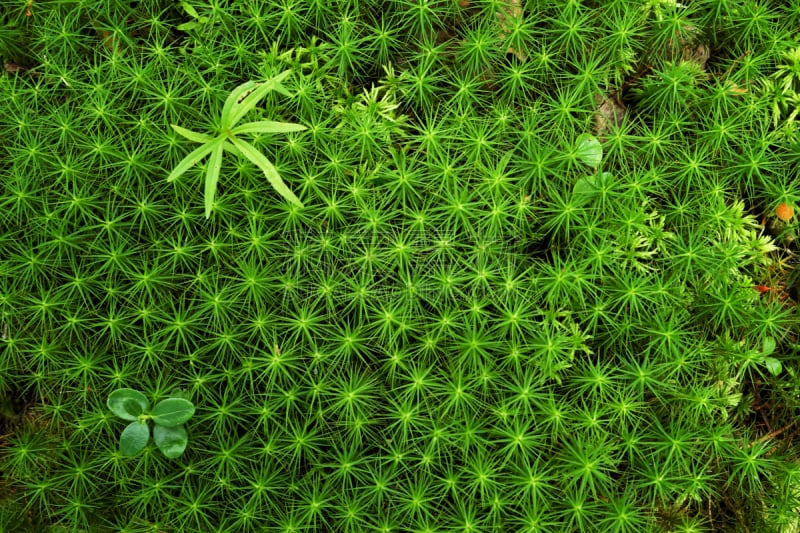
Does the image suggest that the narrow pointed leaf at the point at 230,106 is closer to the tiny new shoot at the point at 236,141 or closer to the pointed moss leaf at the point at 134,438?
the tiny new shoot at the point at 236,141

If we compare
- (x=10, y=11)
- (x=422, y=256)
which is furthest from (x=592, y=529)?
(x=10, y=11)

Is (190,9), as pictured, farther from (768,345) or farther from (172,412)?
(768,345)

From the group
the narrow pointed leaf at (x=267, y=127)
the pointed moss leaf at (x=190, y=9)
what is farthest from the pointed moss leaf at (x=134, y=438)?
the pointed moss leaf at (x=190, y=9)

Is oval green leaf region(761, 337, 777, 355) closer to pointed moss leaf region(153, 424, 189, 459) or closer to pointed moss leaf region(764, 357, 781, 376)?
pointed moss leaf region(764, 357, 781, 376)

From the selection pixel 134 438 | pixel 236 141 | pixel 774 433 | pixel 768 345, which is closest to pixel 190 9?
pixel 236 141

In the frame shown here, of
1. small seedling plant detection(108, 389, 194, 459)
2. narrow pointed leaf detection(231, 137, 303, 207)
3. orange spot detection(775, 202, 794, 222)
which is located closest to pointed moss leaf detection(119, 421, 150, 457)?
small seedling plant detection(108, 389, 194, 459)

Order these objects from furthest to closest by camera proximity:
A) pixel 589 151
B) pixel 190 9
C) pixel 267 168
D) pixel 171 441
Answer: pixel 190 9 → pixel 589 151 → pixel 171 441 → pixel 267 168

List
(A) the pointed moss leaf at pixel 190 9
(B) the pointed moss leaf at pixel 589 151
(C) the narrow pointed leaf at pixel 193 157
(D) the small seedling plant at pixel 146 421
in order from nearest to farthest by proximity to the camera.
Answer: (C) the narrow pointed leaf at pixel 193 157 → (D) the small seedling plant at pixel 146 421 → (B) the pointed moss leaf at pixel 589 151 → (A) the pointed moss leaf at pixel 190 9
